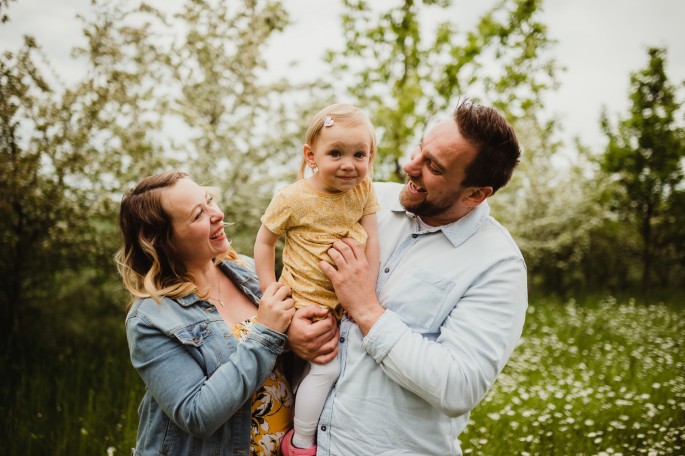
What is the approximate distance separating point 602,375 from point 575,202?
594cm

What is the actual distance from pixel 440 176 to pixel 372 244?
16.7 inches

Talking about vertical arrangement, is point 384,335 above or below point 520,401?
A: above

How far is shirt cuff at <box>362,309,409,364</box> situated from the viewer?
181cm

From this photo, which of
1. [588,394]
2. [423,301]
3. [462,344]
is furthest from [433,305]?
[588,394]

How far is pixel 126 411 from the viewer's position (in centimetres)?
385

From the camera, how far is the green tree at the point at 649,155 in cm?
870

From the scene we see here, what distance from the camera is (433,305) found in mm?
1943

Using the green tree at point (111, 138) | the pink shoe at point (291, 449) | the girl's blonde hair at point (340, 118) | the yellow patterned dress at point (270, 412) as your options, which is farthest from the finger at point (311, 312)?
the green tree at point (111, 138)

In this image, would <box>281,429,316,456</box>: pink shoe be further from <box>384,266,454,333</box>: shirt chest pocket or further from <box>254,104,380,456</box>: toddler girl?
<box>384,266,454,333</box>: shirt chest pocket

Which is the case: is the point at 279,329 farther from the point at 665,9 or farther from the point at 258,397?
the point at 665,9

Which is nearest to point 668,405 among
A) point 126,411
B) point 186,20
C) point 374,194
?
point 374,194

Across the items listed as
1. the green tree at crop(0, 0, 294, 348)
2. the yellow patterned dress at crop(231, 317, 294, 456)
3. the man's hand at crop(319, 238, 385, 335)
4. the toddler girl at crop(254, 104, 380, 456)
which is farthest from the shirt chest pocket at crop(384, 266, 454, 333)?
the green tree at crop(0, 0, 294, 348)

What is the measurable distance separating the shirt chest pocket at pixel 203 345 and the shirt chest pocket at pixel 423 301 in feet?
2.35

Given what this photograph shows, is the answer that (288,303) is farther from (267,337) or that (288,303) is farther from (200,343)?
(200,343)
